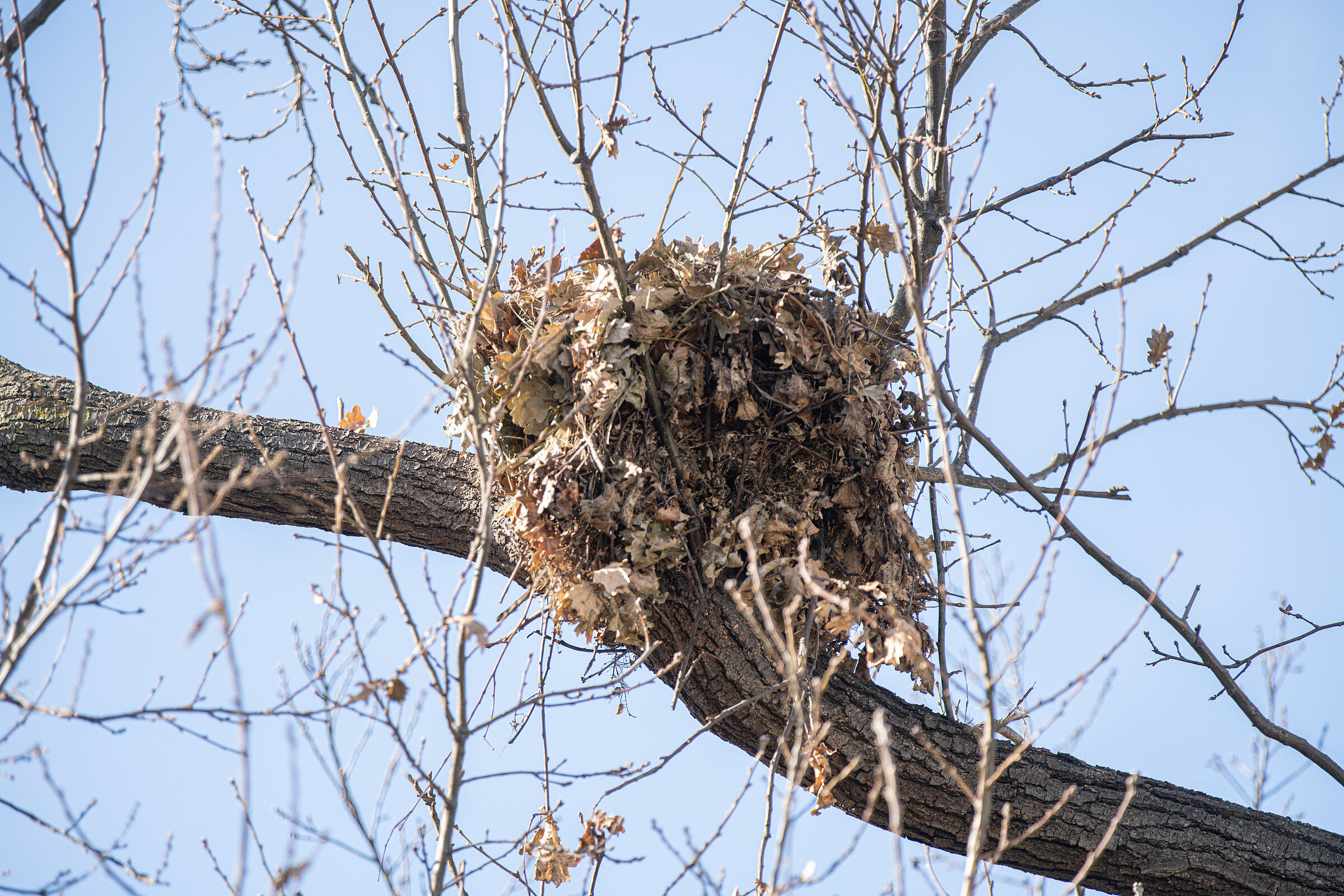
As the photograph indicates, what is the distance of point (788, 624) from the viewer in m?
2.37

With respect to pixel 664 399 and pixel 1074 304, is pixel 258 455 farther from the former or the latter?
pixel 1074 304

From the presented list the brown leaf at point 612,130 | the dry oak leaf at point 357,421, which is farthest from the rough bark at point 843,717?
the brown leaf at point 612,130

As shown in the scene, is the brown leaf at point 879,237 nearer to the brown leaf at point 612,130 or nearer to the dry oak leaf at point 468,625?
the brown leaf at point 612,130

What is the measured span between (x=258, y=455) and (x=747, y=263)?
1706 mm

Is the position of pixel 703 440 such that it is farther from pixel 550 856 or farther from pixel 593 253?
pixel 550 856

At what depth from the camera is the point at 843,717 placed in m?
3.03

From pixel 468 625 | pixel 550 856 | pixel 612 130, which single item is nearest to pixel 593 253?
pixel 612 130

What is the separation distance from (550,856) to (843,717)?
38.3 inches

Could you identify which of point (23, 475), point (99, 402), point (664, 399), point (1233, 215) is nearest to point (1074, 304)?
point (1233, 215)

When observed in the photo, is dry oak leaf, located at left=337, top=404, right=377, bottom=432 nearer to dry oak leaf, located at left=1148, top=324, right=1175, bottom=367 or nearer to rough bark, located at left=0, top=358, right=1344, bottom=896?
rough bark, located at left=0, top=358, right=1344, bottom=896

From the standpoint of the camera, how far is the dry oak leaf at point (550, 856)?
296cm

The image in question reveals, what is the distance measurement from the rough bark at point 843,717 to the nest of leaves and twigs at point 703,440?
217 millimetres

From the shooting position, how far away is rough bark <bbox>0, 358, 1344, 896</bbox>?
304cm

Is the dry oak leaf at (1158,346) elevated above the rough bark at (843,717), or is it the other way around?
the dry oak leaf at (1158,346)
